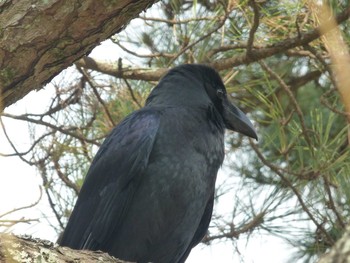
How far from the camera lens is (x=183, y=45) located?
5070mm

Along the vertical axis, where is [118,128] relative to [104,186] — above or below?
above

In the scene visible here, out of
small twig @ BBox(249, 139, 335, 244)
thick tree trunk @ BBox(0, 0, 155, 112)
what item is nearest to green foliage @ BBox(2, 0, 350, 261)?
small twig @ BBox(249, 139, 335, 244)

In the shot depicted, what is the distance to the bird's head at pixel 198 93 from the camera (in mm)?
4344

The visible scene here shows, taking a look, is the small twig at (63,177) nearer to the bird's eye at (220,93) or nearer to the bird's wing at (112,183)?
the bird's wing at (112,183)

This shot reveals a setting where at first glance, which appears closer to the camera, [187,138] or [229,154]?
[187,138]

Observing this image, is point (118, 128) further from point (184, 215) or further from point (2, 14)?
point (2, 14)

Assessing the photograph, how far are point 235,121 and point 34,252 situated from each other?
2.20 m

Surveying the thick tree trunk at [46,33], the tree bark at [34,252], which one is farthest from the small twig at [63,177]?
the tree bark at [34,252]

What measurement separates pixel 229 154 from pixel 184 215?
7.61 feet

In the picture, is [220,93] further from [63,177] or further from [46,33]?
[46,33]

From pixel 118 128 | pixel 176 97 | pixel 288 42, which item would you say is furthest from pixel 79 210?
pixel 288 42

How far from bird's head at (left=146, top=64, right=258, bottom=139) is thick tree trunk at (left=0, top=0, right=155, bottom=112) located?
1.03 m

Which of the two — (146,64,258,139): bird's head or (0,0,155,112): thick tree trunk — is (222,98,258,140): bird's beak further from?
(0,0,155,112): thick tree trunk

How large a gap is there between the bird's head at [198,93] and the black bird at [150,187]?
0.15 meters
